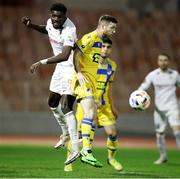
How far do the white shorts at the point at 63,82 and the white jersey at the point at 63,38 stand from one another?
8 cm

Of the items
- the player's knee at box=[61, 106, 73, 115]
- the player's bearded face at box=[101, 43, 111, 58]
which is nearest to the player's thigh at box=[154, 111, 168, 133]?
the player's bearded face at box=[101, 43, 111, 58]

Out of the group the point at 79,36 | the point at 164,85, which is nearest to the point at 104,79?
the point at 164,85

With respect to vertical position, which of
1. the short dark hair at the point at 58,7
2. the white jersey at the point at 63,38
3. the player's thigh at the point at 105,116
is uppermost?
the short dark hair at the point at 58,7

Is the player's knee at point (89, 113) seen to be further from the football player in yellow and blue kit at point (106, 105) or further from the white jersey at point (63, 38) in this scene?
the football player in yellow and blue kit at point (106, 105)

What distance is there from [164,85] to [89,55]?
510cm

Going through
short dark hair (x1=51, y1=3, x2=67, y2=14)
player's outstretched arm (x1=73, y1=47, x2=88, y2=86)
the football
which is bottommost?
the football

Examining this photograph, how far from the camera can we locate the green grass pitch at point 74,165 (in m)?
11.5

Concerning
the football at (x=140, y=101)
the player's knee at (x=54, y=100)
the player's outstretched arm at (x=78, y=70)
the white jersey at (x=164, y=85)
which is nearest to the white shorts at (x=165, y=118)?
the white jersey at (x=164, y=85)

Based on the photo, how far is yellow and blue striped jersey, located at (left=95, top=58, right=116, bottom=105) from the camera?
511 inches

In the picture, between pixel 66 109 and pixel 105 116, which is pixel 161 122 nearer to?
pixel 105 116

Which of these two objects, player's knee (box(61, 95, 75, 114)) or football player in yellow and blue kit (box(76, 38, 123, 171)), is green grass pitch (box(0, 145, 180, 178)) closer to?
football player in yellow and blue kit (box(76, 38, 123, 171))

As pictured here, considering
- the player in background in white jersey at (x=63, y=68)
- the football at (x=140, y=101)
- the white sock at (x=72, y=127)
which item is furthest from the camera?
the football at (x=140, y=101)

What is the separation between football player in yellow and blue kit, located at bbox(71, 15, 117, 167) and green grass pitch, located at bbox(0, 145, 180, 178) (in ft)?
2.75

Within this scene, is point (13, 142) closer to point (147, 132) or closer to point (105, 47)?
point (147, 132)
